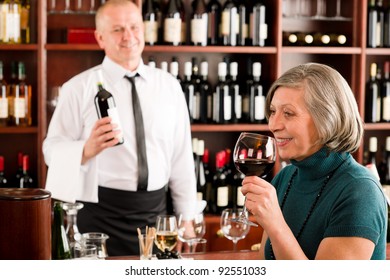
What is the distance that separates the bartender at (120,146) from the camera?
319 centimetres

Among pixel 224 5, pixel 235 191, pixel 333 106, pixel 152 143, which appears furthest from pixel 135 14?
pixel 333 106

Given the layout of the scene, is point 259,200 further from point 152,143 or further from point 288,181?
point 152,143

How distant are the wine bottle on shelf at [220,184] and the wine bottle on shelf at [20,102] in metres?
1.09

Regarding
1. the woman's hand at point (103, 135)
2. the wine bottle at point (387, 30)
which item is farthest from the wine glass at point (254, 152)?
the wine bottle at point (387, 30)

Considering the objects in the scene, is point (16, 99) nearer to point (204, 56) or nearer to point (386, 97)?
point (204, 56)

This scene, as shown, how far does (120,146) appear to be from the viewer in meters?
3.20

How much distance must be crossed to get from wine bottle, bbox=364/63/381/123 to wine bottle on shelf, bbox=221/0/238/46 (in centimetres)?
89

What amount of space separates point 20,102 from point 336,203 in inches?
99.8

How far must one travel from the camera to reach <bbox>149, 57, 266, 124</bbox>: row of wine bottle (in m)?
4.01

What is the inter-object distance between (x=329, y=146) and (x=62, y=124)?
1.81 metres

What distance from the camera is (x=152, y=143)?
10.7 feet

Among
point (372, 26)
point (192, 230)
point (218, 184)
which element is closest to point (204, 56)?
point (218, 184)

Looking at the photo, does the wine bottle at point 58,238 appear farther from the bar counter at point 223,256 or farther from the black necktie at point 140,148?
the black necktie at point 140,148

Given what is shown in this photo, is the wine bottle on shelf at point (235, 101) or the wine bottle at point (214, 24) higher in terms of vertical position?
the wine bottle at point (214, 24)
